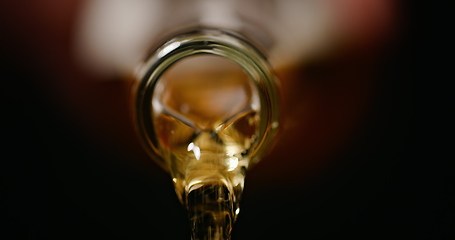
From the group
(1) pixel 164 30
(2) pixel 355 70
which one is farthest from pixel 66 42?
(2) pixel 355 70

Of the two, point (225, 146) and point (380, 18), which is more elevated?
point (380, 18)

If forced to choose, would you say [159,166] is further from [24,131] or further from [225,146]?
[24,131]

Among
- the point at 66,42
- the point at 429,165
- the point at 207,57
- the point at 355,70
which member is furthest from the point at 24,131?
the point at 429,165

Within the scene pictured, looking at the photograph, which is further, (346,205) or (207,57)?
(346,205)
